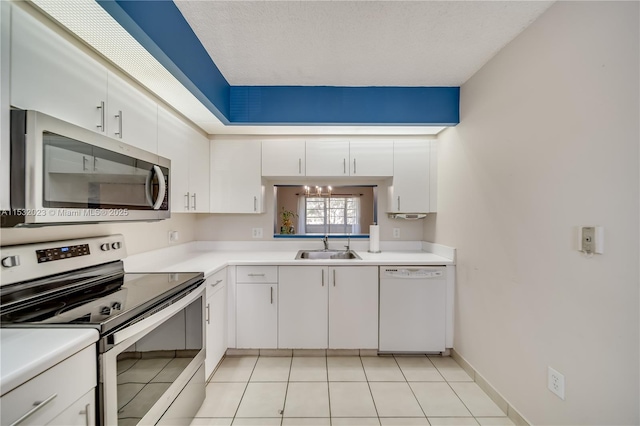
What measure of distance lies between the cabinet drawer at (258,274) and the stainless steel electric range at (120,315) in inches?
26.4

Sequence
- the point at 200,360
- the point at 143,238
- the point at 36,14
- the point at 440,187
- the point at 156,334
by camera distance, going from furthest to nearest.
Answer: the point at 440,187 < the point at 143,238 < the point at 200,360 < the point at 156,334 < the point at 36,14

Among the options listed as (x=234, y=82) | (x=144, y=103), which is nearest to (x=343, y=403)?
(x=144, y=103)

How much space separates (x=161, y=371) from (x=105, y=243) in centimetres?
84

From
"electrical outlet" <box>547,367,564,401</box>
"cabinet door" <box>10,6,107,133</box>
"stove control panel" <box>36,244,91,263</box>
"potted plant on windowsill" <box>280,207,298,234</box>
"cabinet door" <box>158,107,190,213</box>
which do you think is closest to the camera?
"cabinet door" <box>10,6,107,133</box>

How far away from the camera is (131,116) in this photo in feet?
5.26

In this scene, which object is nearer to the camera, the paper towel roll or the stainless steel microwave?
the stainless steel microwave

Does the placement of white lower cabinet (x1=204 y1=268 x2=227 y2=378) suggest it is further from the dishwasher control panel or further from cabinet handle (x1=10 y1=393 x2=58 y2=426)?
the dishwasher control panel

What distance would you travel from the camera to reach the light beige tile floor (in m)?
1.78

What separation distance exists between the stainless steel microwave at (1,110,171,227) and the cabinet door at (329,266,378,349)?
162 cm

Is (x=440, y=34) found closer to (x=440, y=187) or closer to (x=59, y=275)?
(x=440, y=187)

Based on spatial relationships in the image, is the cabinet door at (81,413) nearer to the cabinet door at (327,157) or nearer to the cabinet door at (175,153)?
the cabinet door at (175,153)

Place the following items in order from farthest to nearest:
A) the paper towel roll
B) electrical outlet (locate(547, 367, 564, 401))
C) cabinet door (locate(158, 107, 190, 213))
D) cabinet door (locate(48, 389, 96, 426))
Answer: the paper towel roll, cabinet door (locate(158, 107, 190, 213)), electrical outlet (locate(547, 367, 564, 401)), cabinet door (locate(48, 389, 96, 426))

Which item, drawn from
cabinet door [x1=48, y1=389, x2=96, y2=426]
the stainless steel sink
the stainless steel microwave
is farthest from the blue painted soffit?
cabinet door [x1=48, y1=389, x2=96, y2=426]

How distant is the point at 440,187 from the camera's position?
9.22 ft
